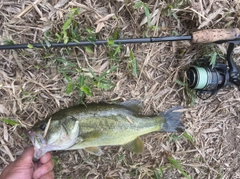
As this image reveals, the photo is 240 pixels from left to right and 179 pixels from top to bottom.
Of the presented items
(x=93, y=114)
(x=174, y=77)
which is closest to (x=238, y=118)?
(x=174, y=77)

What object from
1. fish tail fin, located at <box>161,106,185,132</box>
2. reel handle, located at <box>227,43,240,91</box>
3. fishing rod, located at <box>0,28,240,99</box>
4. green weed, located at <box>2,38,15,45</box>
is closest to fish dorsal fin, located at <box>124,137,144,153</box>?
fish tail fin, located at <box>161,106,185,132</box>

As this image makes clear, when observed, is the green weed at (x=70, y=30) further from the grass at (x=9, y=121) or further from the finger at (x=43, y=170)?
the finger at (x=43, y=170)

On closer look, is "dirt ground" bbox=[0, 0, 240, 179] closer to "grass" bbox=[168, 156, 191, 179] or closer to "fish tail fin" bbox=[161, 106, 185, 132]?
"grass" bbox=[168, 156, 191, 179]

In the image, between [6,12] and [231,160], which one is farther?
[231,160]

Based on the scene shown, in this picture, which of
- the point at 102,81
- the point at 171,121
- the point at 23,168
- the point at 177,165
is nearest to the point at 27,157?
the point at 23,168

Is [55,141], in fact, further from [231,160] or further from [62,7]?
[231,160]

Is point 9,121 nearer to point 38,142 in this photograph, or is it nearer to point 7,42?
point 38,142

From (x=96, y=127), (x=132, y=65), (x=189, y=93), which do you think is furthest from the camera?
(x=189, y=93)

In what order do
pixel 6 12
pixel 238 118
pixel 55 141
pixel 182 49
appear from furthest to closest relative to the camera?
1. pixel 238 118
2. pixel 182 49
3. pixel 6 12
4. pixel 55 141
